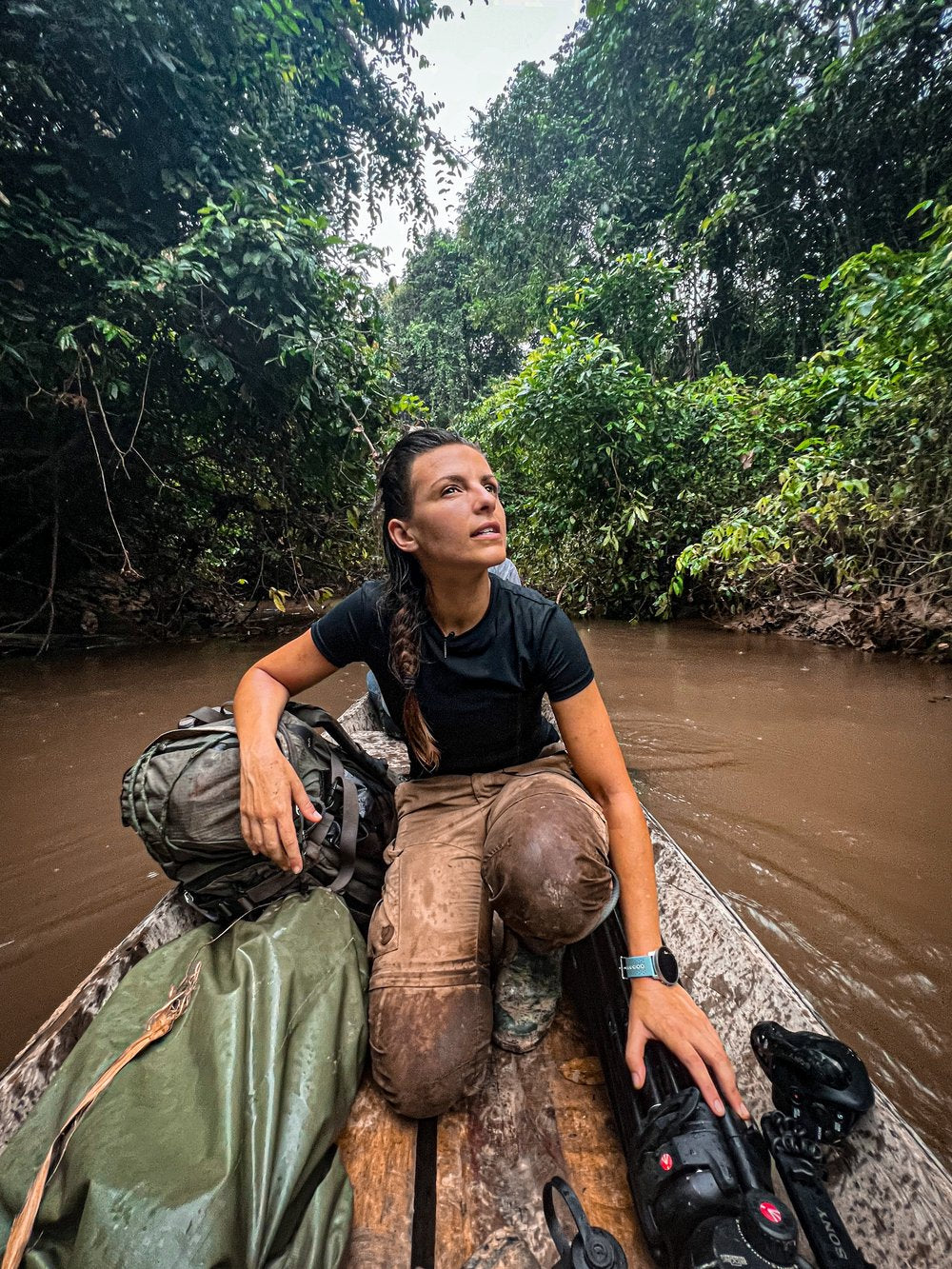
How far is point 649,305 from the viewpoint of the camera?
7.34 m

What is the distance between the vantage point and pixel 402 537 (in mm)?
1349

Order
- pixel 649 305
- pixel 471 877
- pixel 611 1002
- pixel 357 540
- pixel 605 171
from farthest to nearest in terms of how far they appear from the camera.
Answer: pixel 605 171 → pixel 649 305 → pixel 357 540 → pixel 471 877 → pixel 611 1002

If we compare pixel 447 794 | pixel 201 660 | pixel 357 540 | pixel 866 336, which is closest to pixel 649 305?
pixel 866 336

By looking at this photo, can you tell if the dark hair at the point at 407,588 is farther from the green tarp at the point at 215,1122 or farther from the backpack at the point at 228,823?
the green tarp at the point at 215,1122

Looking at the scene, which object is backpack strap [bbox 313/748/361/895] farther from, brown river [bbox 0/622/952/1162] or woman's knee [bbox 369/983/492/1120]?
brown river [bbox 0/622/952/1162]

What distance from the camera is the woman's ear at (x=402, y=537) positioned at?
1.33m

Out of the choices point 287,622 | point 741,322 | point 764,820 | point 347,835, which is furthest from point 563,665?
point 741,322

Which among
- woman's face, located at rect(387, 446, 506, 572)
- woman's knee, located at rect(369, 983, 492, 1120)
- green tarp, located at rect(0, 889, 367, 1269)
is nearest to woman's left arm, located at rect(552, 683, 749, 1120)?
woman's knee, located at rect(369, 983, 492, 1120)

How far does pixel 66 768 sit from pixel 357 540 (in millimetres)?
3717

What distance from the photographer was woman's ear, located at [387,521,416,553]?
133 centimetres

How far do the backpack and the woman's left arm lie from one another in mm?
584

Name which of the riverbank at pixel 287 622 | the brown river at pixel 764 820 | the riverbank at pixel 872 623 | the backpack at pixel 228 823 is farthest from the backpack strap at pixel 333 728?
the riverbank at pixel 872 623

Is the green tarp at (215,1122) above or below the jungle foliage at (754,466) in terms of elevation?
below

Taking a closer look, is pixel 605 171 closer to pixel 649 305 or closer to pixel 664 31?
pixel 664 31
